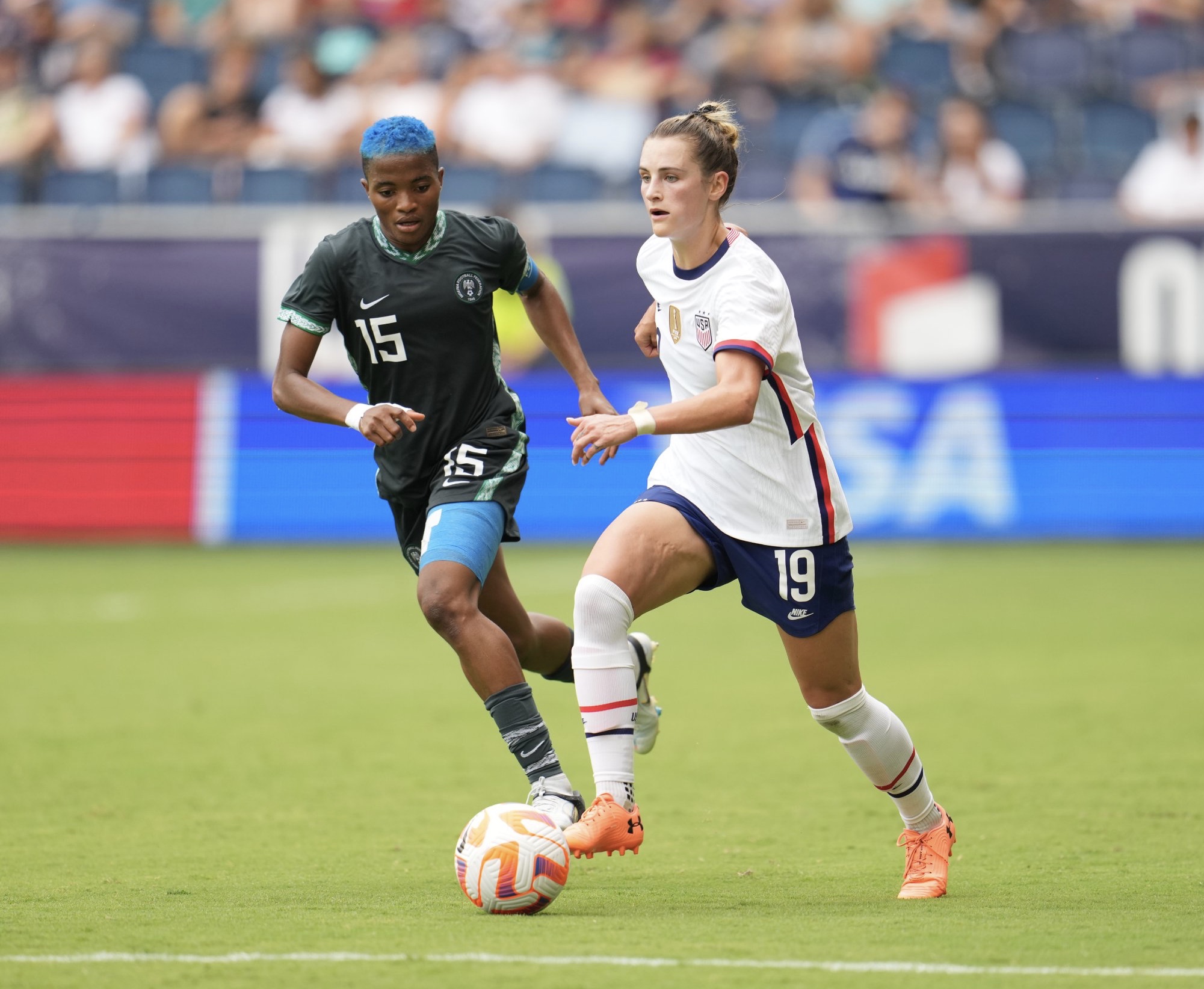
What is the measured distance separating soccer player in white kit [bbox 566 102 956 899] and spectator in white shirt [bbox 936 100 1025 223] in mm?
11334

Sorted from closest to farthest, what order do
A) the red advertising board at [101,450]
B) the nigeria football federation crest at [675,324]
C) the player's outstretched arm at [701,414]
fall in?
the player's outstretched arm at [701,414] < the nigeria football federation crest at [675,324] < the red advertising board at [101,450]

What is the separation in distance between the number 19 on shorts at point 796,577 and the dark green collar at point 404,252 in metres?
1.64

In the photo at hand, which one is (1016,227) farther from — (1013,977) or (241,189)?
(1013,977)

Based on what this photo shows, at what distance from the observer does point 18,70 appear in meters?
19.5

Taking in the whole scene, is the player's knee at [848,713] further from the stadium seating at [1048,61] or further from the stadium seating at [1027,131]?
the stadium seating at [1048,61]

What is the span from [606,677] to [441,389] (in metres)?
1.27

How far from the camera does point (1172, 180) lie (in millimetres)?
16406

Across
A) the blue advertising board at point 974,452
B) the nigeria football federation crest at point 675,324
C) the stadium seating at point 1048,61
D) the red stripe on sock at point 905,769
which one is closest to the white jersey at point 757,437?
the nigeria football federation crest at point 675,324

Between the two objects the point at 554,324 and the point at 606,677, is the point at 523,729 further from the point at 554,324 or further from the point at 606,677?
the point at 554,324

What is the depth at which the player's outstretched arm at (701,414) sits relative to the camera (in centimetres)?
486

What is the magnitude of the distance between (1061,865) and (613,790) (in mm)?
1553

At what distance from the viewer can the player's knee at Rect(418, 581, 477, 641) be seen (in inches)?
221

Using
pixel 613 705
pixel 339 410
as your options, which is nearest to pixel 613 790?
pixel 613 705

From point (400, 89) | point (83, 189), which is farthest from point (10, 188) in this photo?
point (400, 89)
